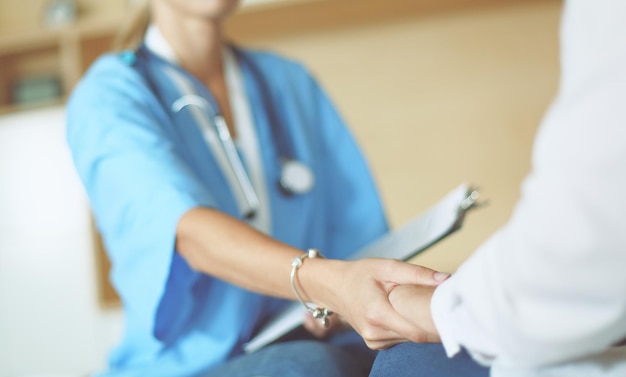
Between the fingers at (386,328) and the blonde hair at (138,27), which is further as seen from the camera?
Result: the blonde hair at (138,27)

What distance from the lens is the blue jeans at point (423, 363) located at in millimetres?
521

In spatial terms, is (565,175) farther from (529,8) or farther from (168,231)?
(529,8)

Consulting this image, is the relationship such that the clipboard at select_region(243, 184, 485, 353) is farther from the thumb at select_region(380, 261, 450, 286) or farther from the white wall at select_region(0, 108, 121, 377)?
the white wall at select_region(0, 108, 121, 377)

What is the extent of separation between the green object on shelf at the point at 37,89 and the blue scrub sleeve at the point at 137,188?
58.8 inches

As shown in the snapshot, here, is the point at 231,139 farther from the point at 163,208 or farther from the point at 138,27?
the point at 138,27

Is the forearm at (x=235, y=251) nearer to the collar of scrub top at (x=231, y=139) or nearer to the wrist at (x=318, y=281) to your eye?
the wrist at (x=318, y=281)

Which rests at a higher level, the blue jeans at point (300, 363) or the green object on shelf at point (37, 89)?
the green object on shelf at point (37, 89)

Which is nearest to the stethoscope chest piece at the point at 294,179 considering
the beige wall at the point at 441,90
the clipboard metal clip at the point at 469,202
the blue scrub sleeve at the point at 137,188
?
the blue scrub sleeve at the point at 137,188

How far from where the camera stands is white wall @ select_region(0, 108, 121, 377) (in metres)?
2.40

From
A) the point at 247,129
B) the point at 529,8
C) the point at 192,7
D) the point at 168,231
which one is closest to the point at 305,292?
the point at 168,231

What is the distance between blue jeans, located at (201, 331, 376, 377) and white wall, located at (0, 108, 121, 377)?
1651 mm

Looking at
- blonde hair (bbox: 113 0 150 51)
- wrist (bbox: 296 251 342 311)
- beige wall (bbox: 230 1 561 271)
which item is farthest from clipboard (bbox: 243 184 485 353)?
beige wall (bbox: 230 1 561 271)

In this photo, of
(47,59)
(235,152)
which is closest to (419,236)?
(235,152)

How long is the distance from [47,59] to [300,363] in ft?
7.10
